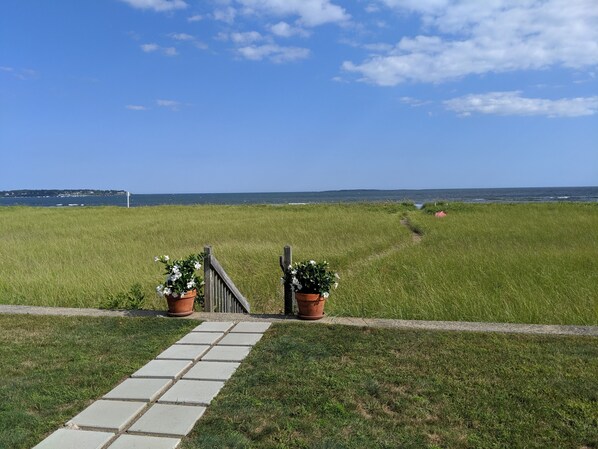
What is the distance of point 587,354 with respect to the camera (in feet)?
13.8

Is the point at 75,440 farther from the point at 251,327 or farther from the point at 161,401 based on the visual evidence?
the point at 251,327

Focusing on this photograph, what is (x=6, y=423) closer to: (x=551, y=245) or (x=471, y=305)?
(x=471, y=305)

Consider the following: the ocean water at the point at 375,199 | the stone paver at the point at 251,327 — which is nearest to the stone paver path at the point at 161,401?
the stone paver at the point at 251,327

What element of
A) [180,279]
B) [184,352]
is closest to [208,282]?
[180,279]

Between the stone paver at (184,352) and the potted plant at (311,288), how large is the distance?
1380 millimetres

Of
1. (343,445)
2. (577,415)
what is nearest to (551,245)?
(577,415)

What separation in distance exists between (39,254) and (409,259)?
30.8 ft

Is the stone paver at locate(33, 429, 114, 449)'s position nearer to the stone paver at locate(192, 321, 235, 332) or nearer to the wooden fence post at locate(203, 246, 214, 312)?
the stone paver at locate(192, 321, 235, 332)

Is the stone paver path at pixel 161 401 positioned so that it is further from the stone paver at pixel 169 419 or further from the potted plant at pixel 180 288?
the potted plant at pixel 180 288

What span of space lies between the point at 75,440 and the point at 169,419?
54cm

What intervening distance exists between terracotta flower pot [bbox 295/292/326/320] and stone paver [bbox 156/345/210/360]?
1373mm

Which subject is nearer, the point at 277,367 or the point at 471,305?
the point at 277,367

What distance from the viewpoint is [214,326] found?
5262 mm

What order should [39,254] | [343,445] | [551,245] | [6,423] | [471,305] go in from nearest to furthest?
1. [343,445]
2. [6,423]
3. [471,305]
4. [39,254]
5. [551,245]
